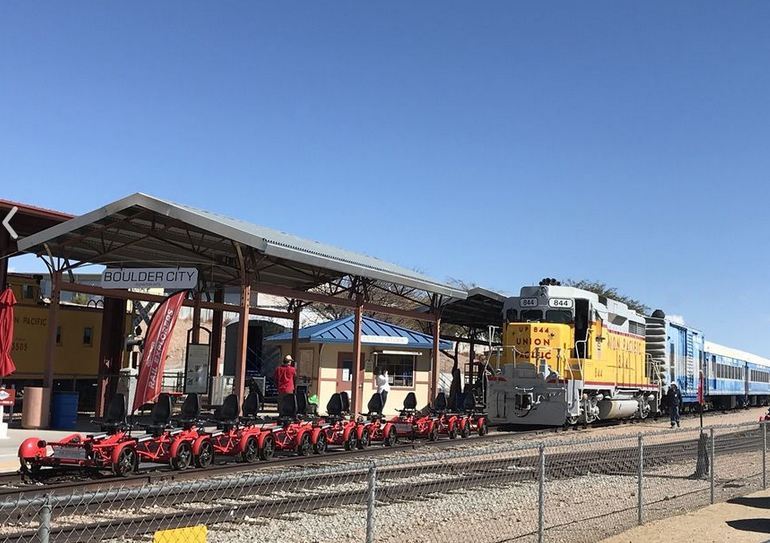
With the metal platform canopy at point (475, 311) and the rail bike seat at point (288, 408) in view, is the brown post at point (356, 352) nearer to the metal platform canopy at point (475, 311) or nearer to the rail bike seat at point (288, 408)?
the metal platform canopy at point (475, 311)

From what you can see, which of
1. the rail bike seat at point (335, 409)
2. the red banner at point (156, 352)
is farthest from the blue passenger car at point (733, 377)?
the red banner at point (156, 352)

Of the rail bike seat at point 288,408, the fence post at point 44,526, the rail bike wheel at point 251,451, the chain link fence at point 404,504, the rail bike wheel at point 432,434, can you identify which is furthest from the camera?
the rail bike wheel at point 432,434

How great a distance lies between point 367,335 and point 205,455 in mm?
15019

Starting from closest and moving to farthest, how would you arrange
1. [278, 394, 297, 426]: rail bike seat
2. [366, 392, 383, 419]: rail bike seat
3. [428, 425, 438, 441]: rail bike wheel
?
[278, 394, 297, 426]: rail bike seat < [366, 392, 383, 419]: rail bike seat < [428, 425, 438, 441]: rail bike wheel

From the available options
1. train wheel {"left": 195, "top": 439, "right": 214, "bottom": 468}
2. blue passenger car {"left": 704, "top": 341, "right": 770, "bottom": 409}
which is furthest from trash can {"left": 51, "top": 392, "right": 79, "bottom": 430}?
blue passenger car {"left": 704, "top": 341, "right": 770, "bottom": 409}

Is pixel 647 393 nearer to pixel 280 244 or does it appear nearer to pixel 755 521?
pixel 280 244

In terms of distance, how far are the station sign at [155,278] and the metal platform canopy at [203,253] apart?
0.85 m

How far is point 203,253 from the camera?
21141 mm

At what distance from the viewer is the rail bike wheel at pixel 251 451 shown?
14.3 meters

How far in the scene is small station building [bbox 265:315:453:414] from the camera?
91.2 ft

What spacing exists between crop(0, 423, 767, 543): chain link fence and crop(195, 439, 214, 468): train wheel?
78cm

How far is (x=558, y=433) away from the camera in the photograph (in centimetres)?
2297

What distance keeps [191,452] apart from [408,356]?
1720 centimetres

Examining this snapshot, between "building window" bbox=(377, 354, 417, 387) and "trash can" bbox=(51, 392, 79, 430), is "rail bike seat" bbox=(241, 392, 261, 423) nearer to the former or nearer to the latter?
"trash can" bbox=(51, 392, 79, 430)
